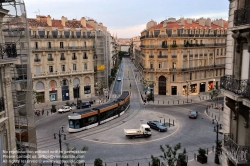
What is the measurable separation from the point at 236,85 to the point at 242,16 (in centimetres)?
271

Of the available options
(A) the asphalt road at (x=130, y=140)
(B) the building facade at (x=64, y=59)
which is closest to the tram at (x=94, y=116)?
(A) the asphalt road at (x=130, y=140)

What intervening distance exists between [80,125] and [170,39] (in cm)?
2821

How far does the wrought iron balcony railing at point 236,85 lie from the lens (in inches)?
366

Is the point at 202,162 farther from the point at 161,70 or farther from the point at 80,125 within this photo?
the point at 161,70

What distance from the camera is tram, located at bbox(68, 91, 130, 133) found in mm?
29703

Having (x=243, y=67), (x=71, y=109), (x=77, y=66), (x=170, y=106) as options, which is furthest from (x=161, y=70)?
(x=243, y=67)

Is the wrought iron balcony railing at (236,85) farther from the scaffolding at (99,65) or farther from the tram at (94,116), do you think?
the scaffolding at (99,65)

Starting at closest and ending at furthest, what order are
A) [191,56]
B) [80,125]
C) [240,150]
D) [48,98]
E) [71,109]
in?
[240,150] < [80,125] < [71,109] < [48,98] < [191,56]

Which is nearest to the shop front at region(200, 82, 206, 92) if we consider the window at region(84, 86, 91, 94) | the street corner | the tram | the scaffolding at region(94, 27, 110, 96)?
the scaffolding at region(94, 27, 110, 96)

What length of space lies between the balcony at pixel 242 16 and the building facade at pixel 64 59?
3996 cm

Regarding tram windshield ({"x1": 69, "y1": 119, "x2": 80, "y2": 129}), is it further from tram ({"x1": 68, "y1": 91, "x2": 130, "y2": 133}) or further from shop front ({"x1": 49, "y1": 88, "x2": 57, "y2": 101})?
shop front ({"x1": 49, "y1": 88, "x2": 57, "y2": 101})

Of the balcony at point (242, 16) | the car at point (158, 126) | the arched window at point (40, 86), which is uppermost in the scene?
the balcony at point (242, 16)

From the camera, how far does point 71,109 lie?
135 ft

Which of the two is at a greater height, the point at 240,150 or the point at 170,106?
the point at 240,150
